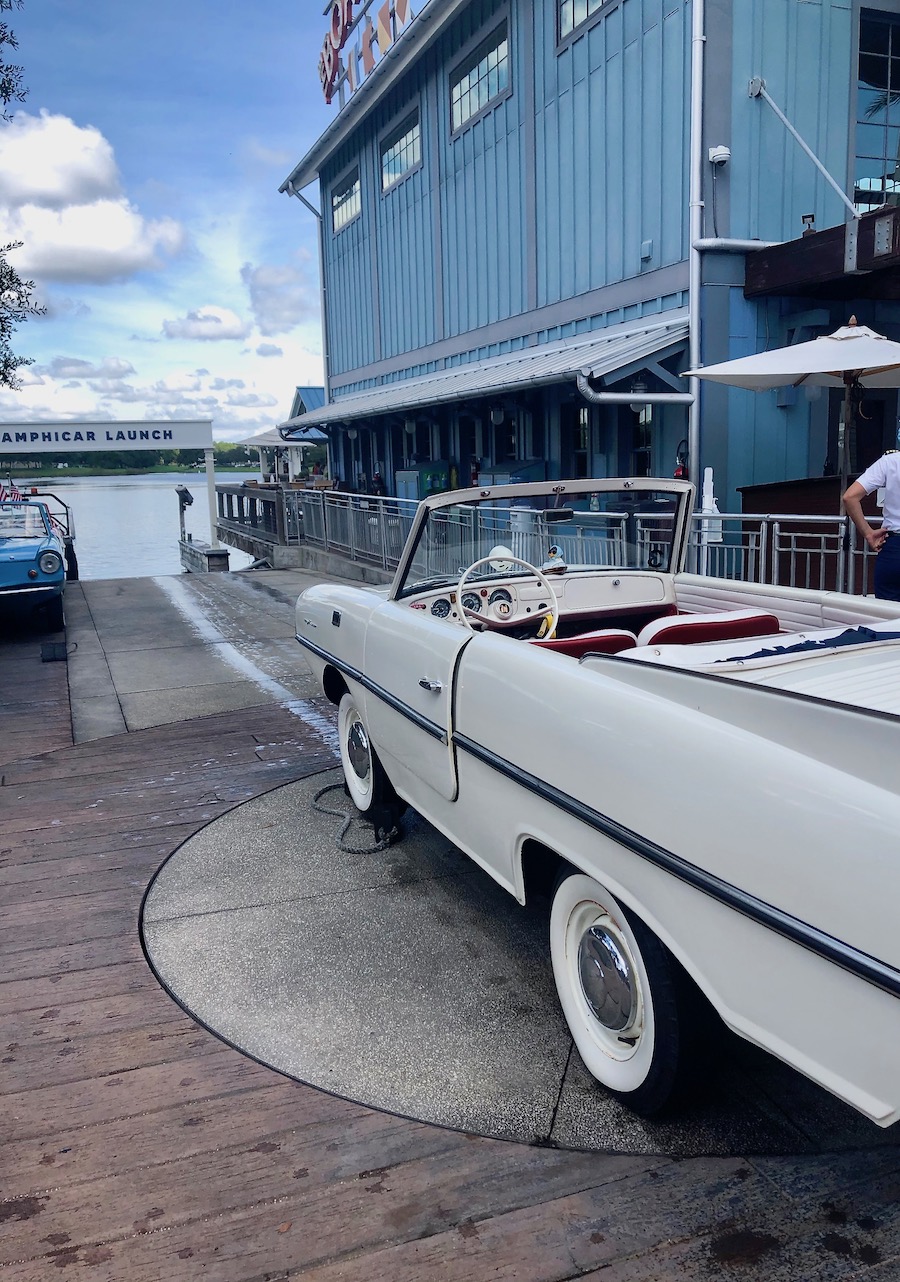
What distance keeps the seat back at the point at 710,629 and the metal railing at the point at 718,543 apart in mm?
1791

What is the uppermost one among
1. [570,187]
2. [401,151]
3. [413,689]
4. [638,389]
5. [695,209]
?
[401,151]

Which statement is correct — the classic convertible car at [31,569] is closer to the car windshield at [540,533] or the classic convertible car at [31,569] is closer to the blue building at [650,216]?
the car windshield at [540,533]

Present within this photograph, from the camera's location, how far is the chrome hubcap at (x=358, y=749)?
4277 millimetres

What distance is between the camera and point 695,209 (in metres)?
9.61

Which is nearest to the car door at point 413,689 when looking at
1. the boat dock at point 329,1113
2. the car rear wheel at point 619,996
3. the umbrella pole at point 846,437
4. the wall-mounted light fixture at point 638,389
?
the boat dock at point 329,1113

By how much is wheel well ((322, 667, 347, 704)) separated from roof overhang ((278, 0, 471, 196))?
1340 cm

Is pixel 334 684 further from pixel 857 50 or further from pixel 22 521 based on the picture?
pixel 857 50

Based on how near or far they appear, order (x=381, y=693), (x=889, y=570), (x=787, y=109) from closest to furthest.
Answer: (x=381, y=693) < (x=889, y=570) < (x=787, y=109)

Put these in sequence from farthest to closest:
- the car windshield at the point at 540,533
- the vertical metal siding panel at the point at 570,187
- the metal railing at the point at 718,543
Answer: the vertical metal siding panel at the point at 570,187
the car windshield at the point at 540,533
the metal railing at the point at 718,543

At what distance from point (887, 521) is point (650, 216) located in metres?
6.48

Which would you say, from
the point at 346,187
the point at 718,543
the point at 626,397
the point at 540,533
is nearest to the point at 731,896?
the point at 718,543

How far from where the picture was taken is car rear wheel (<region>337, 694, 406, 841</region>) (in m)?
4.13

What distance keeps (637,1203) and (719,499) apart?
8900 millimetres

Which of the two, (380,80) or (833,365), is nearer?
(833,365)
